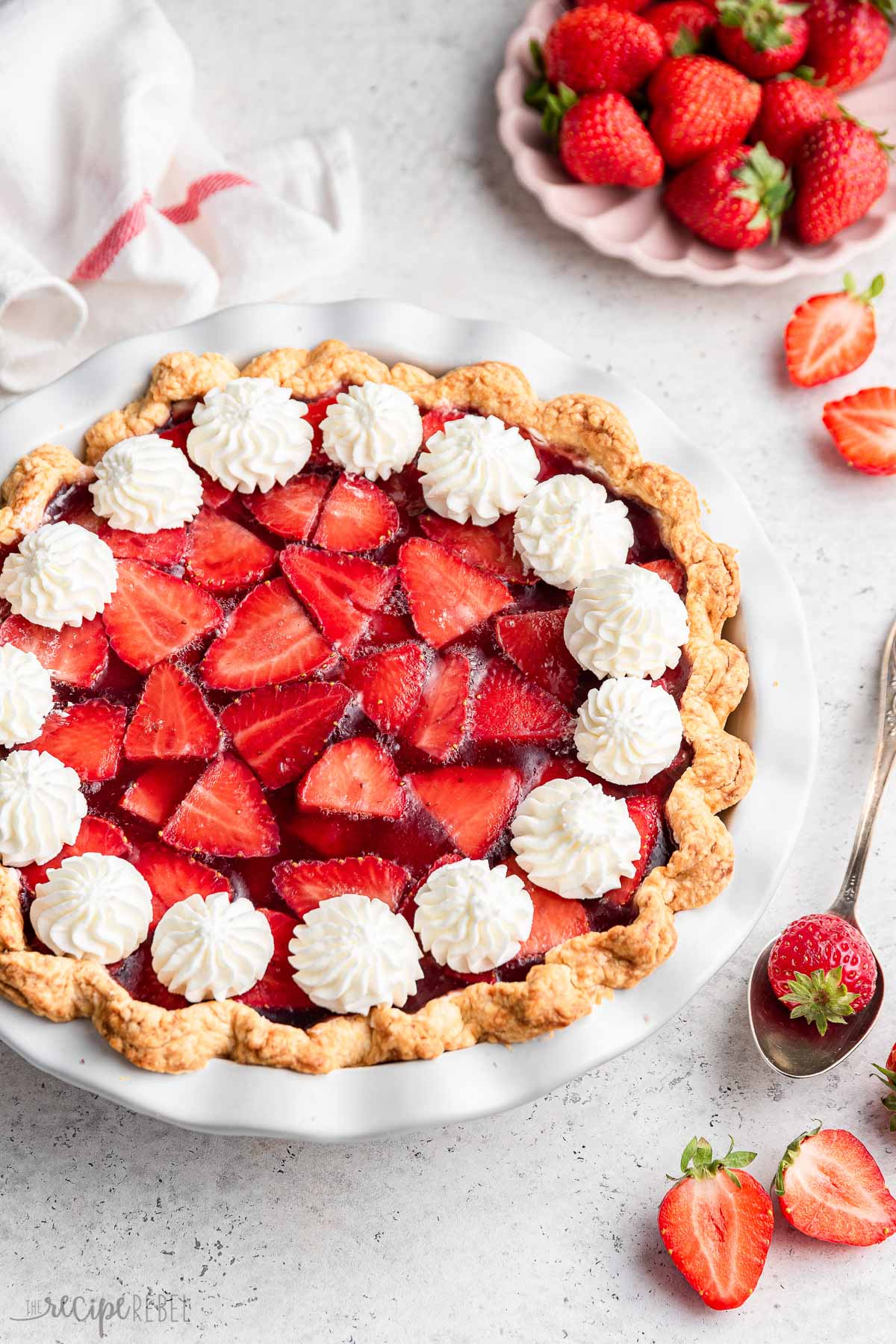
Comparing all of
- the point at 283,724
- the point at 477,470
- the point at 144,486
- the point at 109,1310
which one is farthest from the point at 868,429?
the point at 109,1310

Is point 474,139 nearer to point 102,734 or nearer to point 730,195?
point 730,195

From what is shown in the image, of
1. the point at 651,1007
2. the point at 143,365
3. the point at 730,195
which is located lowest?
the point at 651,1007

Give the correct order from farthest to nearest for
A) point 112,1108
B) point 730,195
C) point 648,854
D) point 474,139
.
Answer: point 474,139, point 730,195, point 112,1108, point 648,854

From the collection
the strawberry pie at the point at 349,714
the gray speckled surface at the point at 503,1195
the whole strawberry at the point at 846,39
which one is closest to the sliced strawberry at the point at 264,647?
the strawberry pie at the point at 349,714

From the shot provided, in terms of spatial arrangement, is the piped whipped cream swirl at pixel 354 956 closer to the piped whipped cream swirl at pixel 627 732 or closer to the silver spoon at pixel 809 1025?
the piped whipped cream swirl at pixel 627 732

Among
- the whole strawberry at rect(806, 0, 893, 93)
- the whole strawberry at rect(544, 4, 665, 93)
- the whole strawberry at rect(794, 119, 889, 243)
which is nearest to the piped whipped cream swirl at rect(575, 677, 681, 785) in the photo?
the whole strawberry at rect(794, 119, 889, 243)

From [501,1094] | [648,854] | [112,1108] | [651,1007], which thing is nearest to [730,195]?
[648,854]

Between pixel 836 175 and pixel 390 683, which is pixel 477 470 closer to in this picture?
pixel 390 683

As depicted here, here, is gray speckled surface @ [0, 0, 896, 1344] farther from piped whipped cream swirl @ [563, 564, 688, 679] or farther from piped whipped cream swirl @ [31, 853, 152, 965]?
piped whipped cream swirl @ [563, 564, 688, 679]
